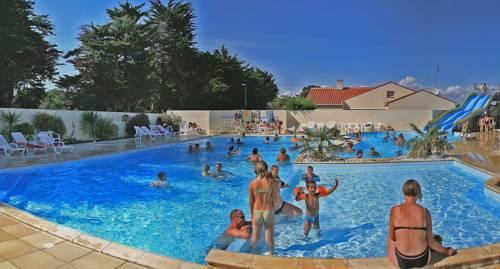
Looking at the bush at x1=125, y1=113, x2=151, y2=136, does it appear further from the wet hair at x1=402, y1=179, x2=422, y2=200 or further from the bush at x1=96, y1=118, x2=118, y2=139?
the wet hair at x1=402, y1=179, x2=422, y2=200

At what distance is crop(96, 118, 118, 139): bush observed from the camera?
19.2 m

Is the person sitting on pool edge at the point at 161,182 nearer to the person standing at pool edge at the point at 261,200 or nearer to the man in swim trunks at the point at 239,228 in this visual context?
the man in swim trunks at the point at 239,228

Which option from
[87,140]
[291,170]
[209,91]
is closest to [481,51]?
[209,91]

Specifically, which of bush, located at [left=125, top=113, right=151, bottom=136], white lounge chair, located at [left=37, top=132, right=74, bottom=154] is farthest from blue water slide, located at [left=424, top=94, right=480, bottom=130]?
white lounge chair, located at [left=37, top=132, right=74, bottom=154]

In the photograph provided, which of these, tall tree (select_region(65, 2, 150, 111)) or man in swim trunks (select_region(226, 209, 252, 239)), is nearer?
man in swim trunks (select_region(226, 209, 252, 239))

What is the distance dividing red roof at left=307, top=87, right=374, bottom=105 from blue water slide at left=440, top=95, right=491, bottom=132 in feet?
59.5

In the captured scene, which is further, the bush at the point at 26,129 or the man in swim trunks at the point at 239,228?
the bush at the point at 26,129

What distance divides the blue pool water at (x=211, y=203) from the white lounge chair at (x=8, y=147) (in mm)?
2763

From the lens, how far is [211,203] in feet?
27.0

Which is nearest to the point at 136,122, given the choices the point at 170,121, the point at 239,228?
the point at 170,121

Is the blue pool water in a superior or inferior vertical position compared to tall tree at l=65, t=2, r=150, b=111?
inferior

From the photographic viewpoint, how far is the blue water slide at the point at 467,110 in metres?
19.3

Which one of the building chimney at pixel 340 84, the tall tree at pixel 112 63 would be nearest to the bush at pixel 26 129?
the tall tree at pixel 112 63

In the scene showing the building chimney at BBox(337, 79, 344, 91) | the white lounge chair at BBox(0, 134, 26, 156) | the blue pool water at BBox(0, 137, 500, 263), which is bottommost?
the blue pool water at BBox(0, 137, 500, 263)
